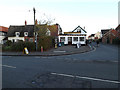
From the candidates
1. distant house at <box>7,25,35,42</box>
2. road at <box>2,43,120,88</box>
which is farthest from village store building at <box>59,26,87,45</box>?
road at <box>2,43,120,88</box>

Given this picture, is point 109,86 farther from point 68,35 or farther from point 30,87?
point 68,35

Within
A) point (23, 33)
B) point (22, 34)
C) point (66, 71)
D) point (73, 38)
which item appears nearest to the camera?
point (66, 71)

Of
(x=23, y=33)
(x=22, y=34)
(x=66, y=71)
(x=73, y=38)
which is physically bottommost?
(x=66, y=71)

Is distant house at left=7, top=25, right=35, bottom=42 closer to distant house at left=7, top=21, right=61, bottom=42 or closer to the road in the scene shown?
distant house at left=7, top=21, right=61, bottom=42

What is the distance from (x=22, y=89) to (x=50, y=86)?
1.10 meters

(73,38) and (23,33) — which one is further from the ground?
(23,33)

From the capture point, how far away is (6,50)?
16.7 metres

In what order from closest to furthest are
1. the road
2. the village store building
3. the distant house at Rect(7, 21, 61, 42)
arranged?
the road → the village store building → the distant house at Rect(7, 21, 61, 42)

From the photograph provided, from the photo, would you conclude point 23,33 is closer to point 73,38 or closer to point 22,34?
point 22,34

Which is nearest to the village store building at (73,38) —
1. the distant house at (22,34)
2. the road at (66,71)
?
the distant house at (22,34)

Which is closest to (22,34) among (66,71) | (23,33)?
(23,33)

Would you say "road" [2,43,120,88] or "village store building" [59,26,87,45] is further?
"village store building" [59,26,87,45]

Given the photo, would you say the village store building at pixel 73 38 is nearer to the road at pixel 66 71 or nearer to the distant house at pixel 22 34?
the distant house at pixel 22 34

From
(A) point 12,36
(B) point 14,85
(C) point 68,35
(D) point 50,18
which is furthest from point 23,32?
(B) point 14,85
